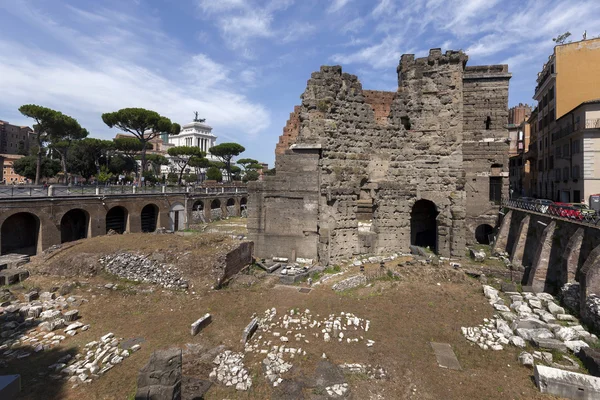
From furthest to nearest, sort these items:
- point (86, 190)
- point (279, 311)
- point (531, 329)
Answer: point (86, 190) → point (279, 311) → point (531, 329)

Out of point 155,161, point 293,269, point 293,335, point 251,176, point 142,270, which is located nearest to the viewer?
point 293,335

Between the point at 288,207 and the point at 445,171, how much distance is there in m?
8.15

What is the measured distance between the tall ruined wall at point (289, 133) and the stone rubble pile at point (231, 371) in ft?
34.4

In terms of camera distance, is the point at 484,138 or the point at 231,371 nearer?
the point at 231,371

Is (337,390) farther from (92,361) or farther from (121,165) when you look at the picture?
(121,165)

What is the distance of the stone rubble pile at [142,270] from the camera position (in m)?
12.1

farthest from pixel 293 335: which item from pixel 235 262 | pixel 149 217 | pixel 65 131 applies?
pixel 65 131

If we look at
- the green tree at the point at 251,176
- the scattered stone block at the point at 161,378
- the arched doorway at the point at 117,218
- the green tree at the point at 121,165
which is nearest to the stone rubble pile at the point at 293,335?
the scattered stone block at the point at 161,378

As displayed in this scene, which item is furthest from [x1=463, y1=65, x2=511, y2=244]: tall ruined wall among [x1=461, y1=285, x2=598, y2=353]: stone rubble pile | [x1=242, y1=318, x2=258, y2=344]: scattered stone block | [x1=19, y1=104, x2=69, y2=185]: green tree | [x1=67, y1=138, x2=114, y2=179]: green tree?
[x1=67, y1=138, x2=114, y2=179]: green tree

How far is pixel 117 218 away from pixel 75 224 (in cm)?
341

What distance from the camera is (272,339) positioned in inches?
313

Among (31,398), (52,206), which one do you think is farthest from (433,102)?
(52,206)

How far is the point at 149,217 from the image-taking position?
31.2 meters

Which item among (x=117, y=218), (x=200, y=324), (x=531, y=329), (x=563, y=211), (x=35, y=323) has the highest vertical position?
(x=563, y=211)
